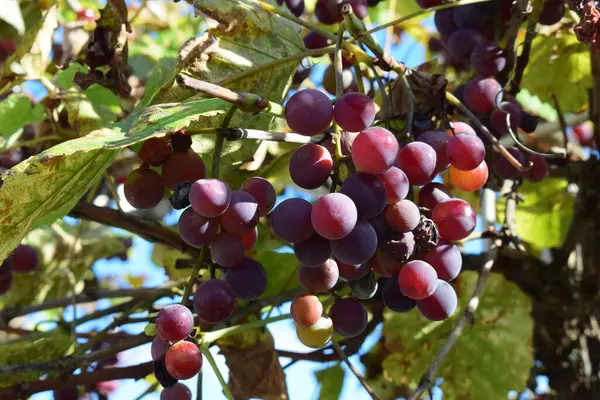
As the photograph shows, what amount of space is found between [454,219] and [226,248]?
0.28 metres

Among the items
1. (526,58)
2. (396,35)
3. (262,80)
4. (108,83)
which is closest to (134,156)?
(108,83)

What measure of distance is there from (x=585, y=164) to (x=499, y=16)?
414mm

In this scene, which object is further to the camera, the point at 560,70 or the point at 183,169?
the point at 560,70

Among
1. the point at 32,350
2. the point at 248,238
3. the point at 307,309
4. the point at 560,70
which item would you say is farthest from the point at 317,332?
the point at 560,70

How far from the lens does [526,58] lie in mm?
1191

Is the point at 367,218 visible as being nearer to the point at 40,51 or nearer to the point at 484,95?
the point at 484,95

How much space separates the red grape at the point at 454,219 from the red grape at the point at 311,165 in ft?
0.52

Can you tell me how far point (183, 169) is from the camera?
0.91 m

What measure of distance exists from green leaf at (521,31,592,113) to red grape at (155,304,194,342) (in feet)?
3.29

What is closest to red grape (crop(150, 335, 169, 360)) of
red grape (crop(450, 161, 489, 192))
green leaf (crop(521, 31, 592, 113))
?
red grape (crop(450, 161, 489, 192))

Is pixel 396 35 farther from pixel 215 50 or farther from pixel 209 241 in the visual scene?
pixel 209 241

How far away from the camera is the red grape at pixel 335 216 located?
30.3 inches

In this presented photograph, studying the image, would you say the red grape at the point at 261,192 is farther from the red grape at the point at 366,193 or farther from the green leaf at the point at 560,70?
the green leaf at the point at 560,70

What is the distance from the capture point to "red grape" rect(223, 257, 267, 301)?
0.88m
